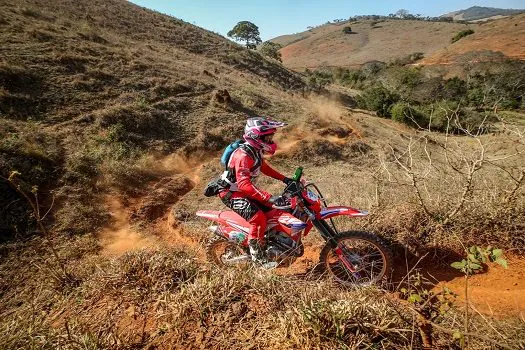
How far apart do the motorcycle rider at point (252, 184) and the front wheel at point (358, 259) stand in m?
0.89

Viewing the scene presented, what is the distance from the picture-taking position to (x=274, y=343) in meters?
2.87

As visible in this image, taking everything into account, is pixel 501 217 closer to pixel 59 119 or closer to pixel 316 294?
pixel 316 294

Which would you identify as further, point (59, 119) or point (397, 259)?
point (59, 119)

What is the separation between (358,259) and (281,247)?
1.17m

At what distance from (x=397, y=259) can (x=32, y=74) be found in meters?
16.1

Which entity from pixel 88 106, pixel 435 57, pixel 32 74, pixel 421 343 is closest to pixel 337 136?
pixel 88 106

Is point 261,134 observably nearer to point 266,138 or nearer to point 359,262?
point 266,138

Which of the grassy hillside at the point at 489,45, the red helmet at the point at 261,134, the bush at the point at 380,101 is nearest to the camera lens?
the red helmet at the point at 261,134

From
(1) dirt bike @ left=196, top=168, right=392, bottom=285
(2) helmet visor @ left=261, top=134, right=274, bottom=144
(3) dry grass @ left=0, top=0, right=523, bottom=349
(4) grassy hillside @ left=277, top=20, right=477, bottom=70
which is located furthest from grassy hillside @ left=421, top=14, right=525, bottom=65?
(2) helmet visor @ left=261, top=134, right=274, bottom=144

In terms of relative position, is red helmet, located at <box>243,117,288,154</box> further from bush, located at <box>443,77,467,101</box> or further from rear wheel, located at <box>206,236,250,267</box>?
bush, located at <box>443,77,467,101</box>

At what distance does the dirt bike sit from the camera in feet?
15.5

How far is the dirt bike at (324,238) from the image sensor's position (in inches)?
187

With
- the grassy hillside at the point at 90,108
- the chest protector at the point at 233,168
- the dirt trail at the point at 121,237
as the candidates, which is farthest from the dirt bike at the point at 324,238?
the grassy hillside at the point at 90,108

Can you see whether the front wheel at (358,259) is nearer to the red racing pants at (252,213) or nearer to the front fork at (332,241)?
the front fork at (332,241)
